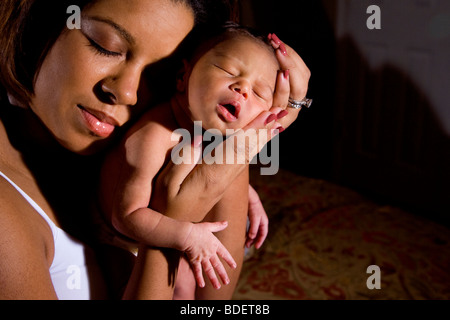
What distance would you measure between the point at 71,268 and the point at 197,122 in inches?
17.5

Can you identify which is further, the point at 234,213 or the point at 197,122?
the point at 234,213

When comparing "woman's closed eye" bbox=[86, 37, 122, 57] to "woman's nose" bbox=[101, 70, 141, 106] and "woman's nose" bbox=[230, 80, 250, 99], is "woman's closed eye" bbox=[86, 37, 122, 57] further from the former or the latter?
A: "woman's nose" bbox=[230, 80, 250, 99]

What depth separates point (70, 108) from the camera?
101 cm

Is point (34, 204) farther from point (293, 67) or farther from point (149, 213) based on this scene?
point (293, 67)

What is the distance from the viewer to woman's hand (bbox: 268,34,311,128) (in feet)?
3.48

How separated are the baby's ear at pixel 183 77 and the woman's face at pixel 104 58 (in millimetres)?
58

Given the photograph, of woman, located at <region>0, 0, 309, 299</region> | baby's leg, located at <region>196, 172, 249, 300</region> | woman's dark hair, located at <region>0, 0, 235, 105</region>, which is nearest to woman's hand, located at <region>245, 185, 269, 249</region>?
baby's leg, located at <region>196, 172, 249, 300</region>

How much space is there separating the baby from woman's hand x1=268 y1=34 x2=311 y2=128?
0.02m

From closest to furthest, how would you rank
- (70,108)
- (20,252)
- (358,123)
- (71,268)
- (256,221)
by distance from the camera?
(20,252) → (70,108) → (71,268) → (256,221) → (358,123)

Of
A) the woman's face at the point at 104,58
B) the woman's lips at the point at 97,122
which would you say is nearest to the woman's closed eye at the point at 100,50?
the woman's face at the point at 104,58

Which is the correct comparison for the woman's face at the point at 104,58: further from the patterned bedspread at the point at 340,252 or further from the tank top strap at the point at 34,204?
the patterned bedspread at the point at 340,252

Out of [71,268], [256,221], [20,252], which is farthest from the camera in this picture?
[256,221]

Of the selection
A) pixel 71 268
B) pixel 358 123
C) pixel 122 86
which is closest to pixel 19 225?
pixel 71 268

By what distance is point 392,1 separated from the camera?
10.6ft
